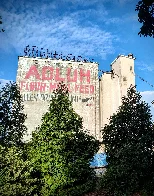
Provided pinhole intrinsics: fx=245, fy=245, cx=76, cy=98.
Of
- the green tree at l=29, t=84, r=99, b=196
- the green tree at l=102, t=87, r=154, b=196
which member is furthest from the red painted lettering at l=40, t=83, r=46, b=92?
the green tree at l=102, t=87, r=154, b=196

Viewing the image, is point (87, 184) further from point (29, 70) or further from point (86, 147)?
point (29, 70)

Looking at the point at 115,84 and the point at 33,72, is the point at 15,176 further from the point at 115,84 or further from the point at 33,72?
the point at 115,84

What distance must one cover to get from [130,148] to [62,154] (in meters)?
4.66

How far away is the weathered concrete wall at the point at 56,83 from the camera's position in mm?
35938

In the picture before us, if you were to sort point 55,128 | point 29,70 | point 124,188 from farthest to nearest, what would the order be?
point 29,70 < point 55,128 < point 124,188

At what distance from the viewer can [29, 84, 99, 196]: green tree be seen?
16.0 m

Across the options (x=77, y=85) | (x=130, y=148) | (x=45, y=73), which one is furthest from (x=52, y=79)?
(x=130, y=148)

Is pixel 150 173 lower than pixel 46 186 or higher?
higher

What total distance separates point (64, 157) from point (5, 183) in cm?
401

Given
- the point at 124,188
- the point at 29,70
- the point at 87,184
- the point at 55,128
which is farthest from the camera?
the point at 29,70

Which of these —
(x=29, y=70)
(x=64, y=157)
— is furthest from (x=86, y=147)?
A: (x=29, y=70)

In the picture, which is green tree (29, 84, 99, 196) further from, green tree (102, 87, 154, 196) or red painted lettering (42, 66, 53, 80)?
red painted lettering (42, 66, 53, 80)

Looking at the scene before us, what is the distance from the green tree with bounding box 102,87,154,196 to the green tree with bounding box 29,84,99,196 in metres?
1.54

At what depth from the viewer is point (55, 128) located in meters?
17.2
